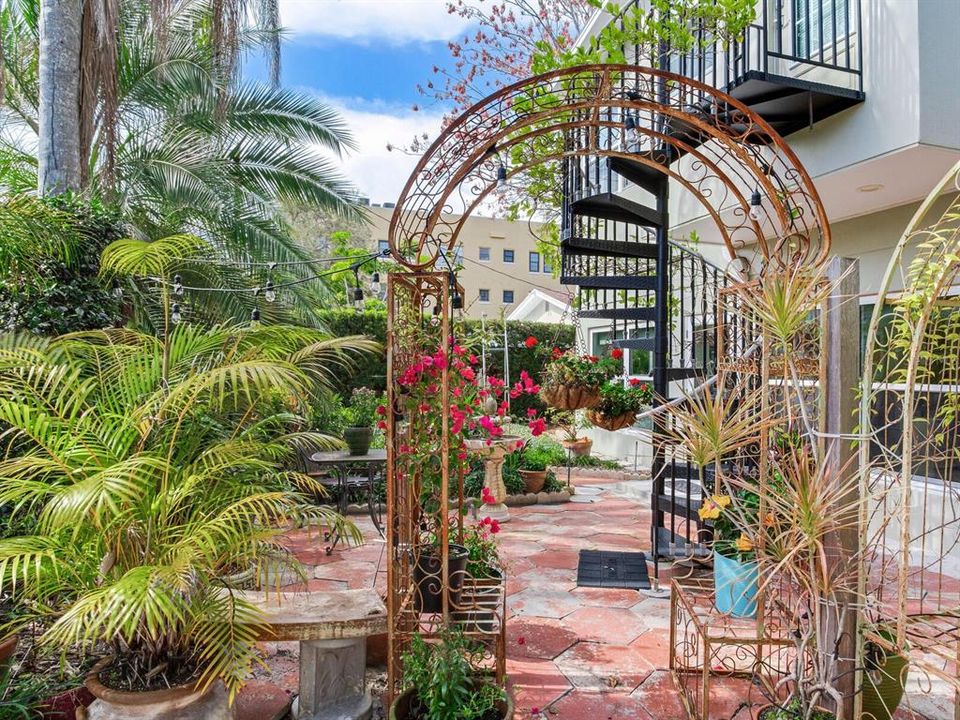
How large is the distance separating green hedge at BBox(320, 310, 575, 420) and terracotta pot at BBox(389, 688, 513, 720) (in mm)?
5417

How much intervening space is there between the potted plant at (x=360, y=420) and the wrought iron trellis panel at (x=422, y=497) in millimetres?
364

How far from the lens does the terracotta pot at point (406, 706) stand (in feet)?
7.19

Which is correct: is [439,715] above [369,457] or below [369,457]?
below

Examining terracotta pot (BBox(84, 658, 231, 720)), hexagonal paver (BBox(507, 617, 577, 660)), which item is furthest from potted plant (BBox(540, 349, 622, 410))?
terracotta pot (BBox(84, 658, 231, 720))

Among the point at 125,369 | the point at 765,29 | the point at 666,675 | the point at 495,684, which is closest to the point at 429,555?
the point at 495,684

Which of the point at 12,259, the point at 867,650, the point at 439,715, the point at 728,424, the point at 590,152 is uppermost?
the point at 590,152

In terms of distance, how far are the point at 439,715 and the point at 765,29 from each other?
4.51 m

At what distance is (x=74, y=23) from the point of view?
4.95 m

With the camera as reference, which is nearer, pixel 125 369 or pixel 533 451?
pixel 125 369

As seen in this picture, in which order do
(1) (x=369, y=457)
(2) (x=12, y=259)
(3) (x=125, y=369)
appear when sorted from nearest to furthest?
(3) (x=125, y=369) → (2) (x=12, y=259) → (1) (x=369, y=457)

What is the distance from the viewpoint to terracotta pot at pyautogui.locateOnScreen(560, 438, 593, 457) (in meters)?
8.48

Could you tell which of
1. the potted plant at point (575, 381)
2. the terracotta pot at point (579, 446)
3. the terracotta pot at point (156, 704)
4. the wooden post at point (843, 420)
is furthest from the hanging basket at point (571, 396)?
the terracotta pot at point (579, 446)

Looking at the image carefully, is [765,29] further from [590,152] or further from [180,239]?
[180,239]

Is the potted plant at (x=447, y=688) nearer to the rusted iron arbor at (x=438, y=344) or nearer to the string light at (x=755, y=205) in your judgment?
the rusted iron arbor at (x=438, y=344)
